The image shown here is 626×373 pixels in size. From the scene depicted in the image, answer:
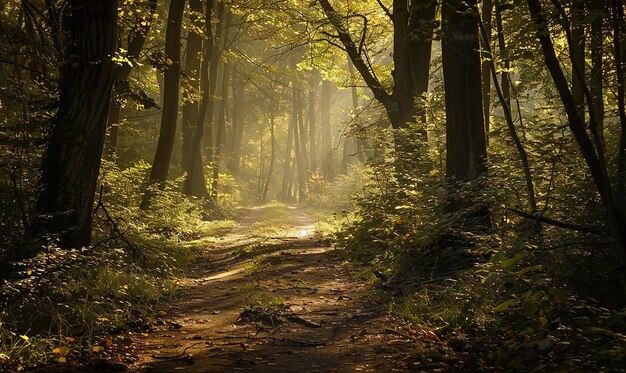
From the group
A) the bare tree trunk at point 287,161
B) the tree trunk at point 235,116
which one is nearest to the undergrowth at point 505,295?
the tree trunk at point 235,116

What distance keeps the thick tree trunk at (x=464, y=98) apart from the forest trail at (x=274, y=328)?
2.50 meters

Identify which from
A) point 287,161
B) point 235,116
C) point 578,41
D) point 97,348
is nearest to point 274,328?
point 97,348

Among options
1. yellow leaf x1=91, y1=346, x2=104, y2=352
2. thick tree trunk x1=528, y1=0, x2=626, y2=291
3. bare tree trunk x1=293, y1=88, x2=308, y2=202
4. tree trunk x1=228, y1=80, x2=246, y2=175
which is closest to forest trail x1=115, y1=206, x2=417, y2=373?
yellow leaf x1=91, y1=346, x2=104, y2=352

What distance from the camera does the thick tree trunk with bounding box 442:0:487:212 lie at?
24.7 ft

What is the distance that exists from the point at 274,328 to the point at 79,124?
383 centimetres

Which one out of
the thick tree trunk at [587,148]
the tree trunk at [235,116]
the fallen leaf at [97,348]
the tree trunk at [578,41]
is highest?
the tree trunk at [235,116]

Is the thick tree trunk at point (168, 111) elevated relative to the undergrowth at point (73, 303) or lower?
elevated

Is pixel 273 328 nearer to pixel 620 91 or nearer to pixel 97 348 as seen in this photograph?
pixel 97 348

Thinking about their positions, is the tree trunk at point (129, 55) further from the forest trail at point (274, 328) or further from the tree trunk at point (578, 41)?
the tree trunk at point (578, 41)

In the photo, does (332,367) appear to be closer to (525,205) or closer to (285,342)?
(285,342)

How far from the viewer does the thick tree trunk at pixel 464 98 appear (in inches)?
296

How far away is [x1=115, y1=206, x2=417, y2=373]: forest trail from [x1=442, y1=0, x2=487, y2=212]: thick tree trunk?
2.50m

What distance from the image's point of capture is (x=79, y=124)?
654 centimetres

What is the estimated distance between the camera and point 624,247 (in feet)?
13.8
